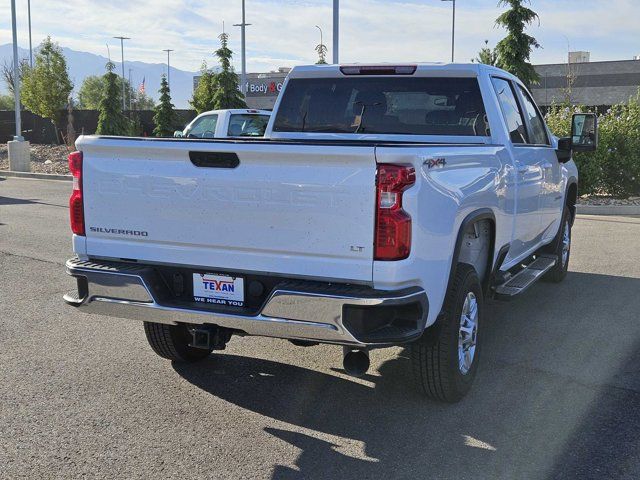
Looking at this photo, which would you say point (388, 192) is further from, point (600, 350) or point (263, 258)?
point (600, 350)

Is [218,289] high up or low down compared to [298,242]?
down

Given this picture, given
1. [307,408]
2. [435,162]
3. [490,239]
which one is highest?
[435,162]

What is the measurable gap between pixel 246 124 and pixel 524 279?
10.0 metres

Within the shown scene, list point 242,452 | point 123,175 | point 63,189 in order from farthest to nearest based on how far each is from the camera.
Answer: point 63,189 → point 123,175 → point 242,452

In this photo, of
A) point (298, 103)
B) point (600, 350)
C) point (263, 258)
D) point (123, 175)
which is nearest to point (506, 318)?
point (600, 350)

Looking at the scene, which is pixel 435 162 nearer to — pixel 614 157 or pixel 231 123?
pixel 231 123

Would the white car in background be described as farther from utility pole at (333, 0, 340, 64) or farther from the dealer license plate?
the dealer license plate

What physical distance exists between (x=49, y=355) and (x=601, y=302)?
16.7 feet

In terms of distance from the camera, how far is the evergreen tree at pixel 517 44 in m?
26.5

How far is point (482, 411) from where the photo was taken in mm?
4512

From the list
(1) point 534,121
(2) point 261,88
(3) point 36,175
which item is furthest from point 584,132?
(2) point 261,88

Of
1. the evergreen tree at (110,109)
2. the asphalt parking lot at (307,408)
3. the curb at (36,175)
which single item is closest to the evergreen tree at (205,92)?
the evergreen tree at (110,109)

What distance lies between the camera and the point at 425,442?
4059 mm

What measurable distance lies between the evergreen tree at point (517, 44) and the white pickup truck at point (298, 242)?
23078 mm
